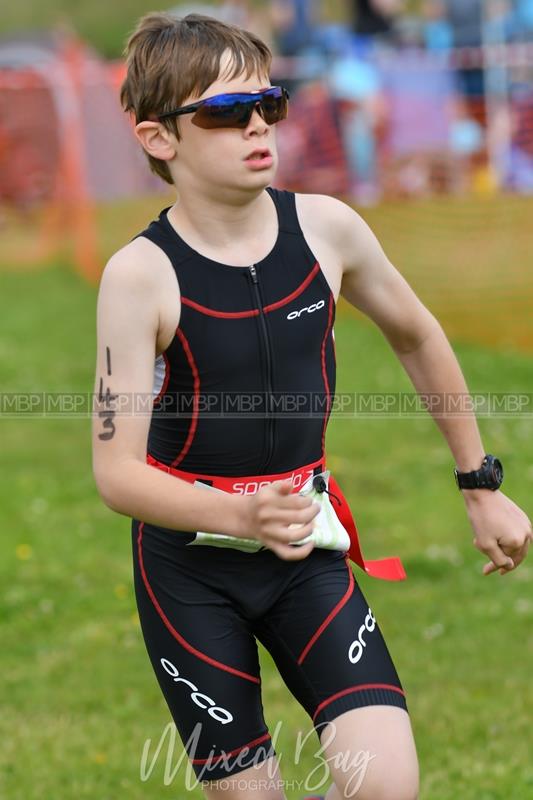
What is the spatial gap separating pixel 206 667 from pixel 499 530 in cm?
93

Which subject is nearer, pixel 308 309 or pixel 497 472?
pixel 308 309

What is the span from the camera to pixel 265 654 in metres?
6.18

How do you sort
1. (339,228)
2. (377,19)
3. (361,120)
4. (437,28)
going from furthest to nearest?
1. (377,19)
2. (437,28)
3. (361,120)
4. (339,228)

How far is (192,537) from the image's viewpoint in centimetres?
357

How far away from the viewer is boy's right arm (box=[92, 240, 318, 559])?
3.03 meters

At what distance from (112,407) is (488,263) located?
11006 millimetres

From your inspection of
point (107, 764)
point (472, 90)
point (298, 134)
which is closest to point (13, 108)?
point (298, 134)

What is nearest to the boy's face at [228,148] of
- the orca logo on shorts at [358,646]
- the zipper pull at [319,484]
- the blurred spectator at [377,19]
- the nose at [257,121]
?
the nose at [257,121]

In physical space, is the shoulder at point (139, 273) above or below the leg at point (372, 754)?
above

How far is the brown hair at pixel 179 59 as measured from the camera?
3443 mm

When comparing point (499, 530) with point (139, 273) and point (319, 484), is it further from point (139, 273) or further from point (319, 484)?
point (139, 273)

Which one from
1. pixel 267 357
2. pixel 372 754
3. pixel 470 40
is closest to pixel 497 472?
pixel 267 357

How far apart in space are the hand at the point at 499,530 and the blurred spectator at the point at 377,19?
1427cm

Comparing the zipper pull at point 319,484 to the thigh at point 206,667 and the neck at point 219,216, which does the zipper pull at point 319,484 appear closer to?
the thigh at point 206,667
